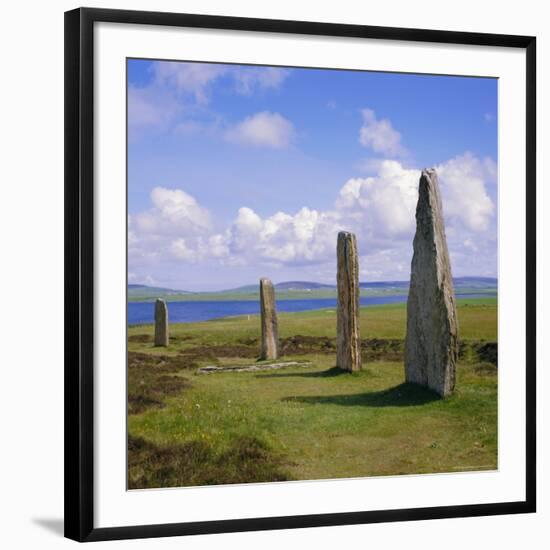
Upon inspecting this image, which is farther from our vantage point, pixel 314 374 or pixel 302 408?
pixel 314 374

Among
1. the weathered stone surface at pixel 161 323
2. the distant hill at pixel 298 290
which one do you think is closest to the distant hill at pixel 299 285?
the distant hill at pixel 298 290

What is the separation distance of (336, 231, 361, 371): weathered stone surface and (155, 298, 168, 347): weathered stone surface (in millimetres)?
1875

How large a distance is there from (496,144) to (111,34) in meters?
4.18

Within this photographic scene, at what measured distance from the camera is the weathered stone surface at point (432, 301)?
11.0 meters

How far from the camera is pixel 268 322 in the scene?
10.7 m

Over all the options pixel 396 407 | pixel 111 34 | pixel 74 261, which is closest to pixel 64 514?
pixel 74 261

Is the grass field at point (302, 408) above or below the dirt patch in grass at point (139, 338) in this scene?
below

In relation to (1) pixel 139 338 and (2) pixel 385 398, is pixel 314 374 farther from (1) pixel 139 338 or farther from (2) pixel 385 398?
(1) pixel 139 338

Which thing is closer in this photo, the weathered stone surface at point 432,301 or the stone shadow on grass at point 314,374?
the stone shadow on grass at point 314,374

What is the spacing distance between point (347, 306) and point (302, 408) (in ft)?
4.14

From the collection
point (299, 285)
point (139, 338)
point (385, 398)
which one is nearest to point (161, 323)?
point (139, 338)

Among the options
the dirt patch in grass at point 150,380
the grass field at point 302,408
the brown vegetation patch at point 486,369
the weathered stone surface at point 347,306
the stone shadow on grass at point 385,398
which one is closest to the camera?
the dirt patch in grass at point 150,380

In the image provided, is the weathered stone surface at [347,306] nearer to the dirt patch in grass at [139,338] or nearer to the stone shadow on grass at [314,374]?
the stone shadow on grass at [314,374]

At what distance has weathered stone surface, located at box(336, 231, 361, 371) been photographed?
1080cm
